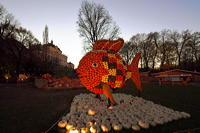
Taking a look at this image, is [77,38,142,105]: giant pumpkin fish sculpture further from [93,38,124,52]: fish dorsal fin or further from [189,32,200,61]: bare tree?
[189,32,200,61]: bare tree

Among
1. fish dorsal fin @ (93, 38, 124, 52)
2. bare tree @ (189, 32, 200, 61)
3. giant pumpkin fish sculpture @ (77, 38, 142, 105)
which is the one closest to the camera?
giant pumpkin fish sculpture @ (77, 38, 142, 105)

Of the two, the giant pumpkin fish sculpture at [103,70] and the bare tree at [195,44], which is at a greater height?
the bare tree at [195,44]

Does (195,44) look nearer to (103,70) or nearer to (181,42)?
(181,42)

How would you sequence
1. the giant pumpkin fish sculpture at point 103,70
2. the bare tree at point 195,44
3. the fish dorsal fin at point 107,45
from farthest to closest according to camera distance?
the bare tree at point 195,44
the fish dorsal fin at point 107,45
the giant pumpkin fish sculpture at point 103,70

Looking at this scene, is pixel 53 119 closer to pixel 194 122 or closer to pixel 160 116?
pixel 160 116

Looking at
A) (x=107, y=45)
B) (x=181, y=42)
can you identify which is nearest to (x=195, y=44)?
(x=181, y=42)

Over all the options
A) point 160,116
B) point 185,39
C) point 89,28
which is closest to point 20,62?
point 89,28

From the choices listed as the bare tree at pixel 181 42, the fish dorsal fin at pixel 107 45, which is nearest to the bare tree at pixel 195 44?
the bare tree at pixel 181 42

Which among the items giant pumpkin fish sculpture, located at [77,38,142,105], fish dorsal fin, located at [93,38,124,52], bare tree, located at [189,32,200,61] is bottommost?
giant pumpkin fish sculpture, located at [77,38,142,105]

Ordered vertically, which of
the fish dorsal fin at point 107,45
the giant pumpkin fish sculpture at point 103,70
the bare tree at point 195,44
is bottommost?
the giant pumpkin fish sculpture at point 103,70

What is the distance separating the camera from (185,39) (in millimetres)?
34500

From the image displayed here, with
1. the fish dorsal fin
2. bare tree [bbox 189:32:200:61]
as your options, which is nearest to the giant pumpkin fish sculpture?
the fish dorsal fin

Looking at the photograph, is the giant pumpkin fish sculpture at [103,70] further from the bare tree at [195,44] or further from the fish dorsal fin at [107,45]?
the bare tree at [195,44]

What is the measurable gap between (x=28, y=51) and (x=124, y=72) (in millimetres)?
27692
